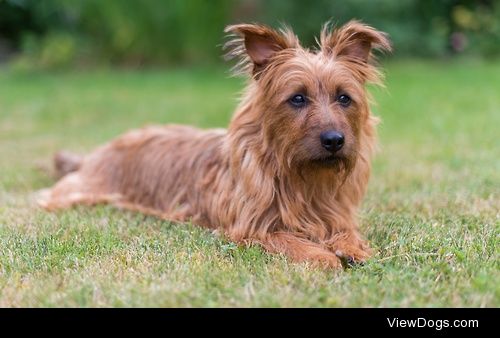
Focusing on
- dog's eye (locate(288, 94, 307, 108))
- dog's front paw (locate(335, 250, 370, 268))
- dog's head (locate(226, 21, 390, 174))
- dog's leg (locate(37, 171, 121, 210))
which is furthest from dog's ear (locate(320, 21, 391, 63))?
dog's leg (locate(37, 171, 121, 210))

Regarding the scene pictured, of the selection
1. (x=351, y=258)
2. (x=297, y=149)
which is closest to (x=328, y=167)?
(x=297, y=149)

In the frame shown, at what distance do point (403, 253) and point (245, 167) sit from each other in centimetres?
130

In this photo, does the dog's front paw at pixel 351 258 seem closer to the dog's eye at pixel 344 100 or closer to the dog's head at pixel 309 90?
the dog's head at pixel 309 90

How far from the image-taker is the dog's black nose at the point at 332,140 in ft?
14.8

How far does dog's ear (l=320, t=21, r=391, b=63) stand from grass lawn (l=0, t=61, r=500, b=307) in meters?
1.34

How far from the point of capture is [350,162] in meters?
4.74

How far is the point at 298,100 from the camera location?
4.81 m

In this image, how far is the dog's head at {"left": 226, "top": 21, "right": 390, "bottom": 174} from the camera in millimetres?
4625

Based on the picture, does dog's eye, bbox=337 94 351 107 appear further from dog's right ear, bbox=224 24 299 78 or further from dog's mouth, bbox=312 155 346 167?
dog's right ear, bbox=224 24 299 78

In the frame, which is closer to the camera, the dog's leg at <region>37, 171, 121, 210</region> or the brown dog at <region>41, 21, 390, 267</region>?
the brown dog at <region>41, 21, 390, 267</region>

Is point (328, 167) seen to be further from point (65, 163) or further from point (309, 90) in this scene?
point (65, 163)

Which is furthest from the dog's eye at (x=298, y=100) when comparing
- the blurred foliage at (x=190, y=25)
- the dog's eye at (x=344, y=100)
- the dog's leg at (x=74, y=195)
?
the blurred foliage at (x=190, y=25)
